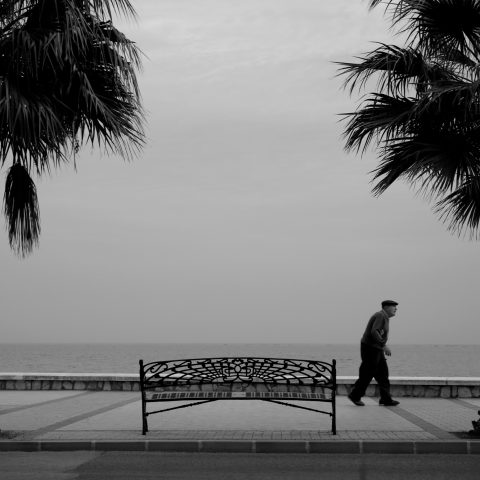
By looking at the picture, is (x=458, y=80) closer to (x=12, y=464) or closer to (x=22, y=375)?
(x=12, y=464)

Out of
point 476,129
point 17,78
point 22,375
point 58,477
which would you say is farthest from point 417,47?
point 22,375

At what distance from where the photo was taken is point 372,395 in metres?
16.0

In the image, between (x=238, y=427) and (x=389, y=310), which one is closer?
(x=238, y=427)

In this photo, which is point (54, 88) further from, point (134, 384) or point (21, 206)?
point (134, 384)

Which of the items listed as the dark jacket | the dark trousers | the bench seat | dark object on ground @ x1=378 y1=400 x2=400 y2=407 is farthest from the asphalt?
the dark jacket

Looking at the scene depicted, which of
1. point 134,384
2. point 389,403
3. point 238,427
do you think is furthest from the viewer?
point 134,384

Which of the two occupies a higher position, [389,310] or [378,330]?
[389,310]

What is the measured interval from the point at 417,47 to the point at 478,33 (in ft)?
2.53

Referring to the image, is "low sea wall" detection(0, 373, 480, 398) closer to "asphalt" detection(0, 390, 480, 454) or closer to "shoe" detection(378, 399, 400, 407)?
"asphalt" detection(0, 390, 480, 454)

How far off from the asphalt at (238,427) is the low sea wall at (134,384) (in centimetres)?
38

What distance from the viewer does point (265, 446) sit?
9422 millimetres

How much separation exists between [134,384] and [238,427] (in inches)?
269

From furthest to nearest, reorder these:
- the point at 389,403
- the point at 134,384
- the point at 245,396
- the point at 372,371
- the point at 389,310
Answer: the point at 134,384 < the point at 389,403 < the point at 389,310 < the point at 372,371 < the point at 245,396

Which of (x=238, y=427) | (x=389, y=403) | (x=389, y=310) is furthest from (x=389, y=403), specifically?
(x=238, y=427)
